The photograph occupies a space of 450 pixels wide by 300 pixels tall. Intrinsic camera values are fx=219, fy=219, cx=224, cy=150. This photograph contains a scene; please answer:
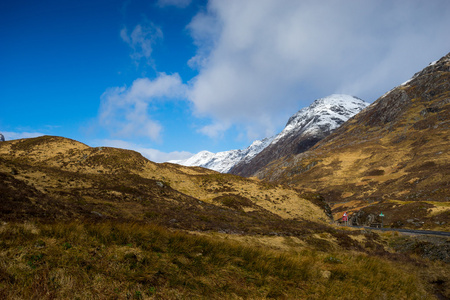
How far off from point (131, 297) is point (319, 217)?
148 feet

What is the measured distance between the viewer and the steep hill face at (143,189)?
21.9 meters

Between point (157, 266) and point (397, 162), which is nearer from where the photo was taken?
point (157, 266)

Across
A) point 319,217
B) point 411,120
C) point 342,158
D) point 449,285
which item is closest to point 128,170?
point 319,217

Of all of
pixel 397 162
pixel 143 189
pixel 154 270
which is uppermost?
pixel 397 162

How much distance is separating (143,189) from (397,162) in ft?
364

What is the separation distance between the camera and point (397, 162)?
323ft

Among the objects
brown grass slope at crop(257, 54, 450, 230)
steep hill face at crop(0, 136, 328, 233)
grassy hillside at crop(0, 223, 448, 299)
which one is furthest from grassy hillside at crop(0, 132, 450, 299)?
brown grass slope at crop(257, 54, 450, 230)

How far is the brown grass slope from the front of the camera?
181 feet

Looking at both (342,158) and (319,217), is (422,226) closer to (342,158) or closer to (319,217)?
(319,217)

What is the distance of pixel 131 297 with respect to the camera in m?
5.18

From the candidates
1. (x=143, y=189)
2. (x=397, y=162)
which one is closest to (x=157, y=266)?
(x=143, y=189)

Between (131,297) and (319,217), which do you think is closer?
(131,297)

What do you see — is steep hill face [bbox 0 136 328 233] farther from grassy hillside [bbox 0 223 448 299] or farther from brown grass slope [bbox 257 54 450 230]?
brown grass slope [bbox 257 54 450 230]

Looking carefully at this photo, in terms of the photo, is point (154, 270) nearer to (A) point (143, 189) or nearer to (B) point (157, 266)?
(B) point (157, 266)
